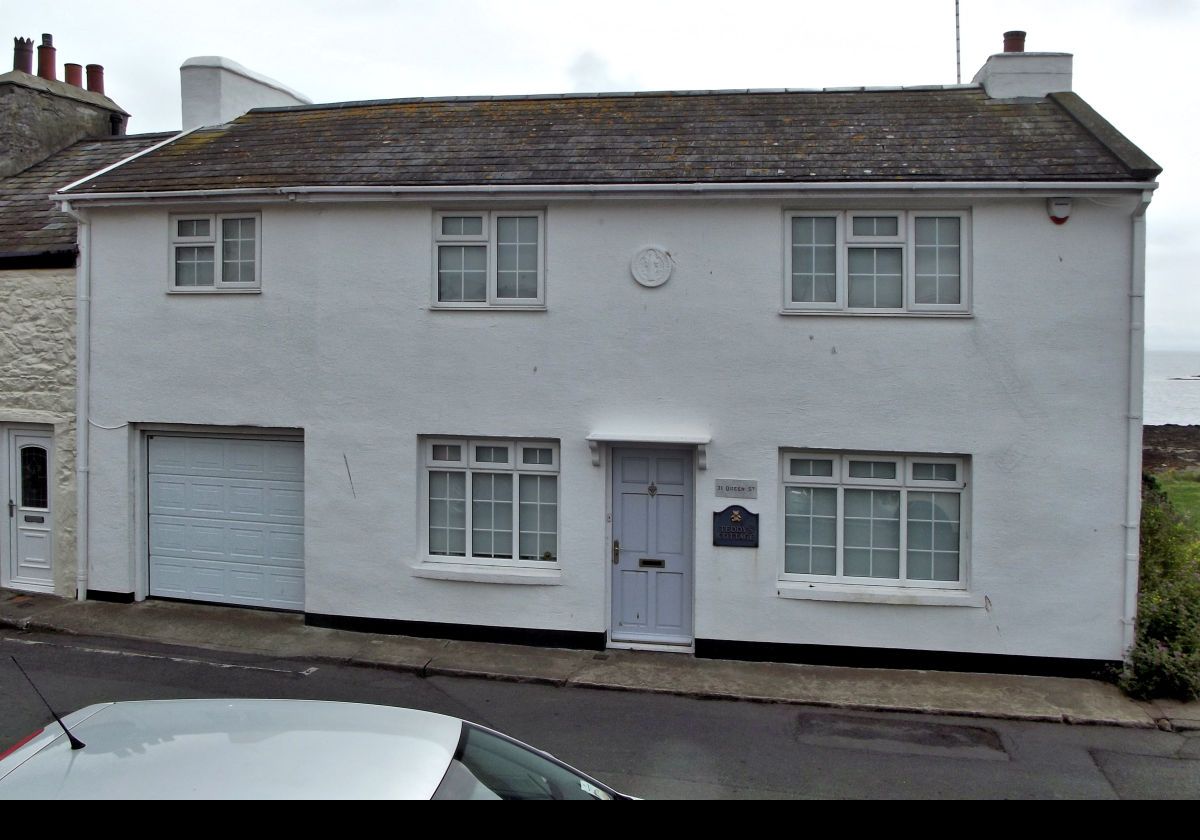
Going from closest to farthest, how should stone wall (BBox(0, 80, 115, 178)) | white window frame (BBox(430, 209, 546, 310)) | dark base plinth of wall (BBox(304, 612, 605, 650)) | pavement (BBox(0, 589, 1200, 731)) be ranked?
pavement (BBox(0, 589, 1200, 731)) → dark base plinth of wall (BBox(304, 612, 605, 650)) → white window frame (BBox(430, 209, 546, 310)) → stone wall (BBox(0, 80, 115, 178))

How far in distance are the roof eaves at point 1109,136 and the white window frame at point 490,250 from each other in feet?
20.4

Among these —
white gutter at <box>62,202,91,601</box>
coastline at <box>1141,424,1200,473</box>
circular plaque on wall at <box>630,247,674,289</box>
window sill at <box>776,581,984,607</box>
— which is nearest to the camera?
window sill at <box>776,581,984,607</box>

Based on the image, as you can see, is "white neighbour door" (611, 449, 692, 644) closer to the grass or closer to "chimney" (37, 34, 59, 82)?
"chimney" (37, 34, 59, 82)

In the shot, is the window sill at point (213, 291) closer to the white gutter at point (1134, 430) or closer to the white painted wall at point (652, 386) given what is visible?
the white painted wall at point (652, 386)

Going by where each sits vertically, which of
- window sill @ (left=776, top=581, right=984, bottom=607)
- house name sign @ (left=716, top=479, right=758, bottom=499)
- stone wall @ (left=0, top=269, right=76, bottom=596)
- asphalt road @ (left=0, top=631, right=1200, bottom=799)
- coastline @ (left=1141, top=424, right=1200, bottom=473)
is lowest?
asphalt road @ (left=0, top=631, right=1200, bottom=799)

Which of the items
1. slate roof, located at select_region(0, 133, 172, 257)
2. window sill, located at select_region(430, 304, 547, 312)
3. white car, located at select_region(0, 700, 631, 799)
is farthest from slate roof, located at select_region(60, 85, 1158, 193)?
white car, located at select_region(0, 700, 631, 799)

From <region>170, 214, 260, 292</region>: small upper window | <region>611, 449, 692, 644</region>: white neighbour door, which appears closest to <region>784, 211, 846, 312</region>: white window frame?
<region>611, 449, 692, 644</region>: white neighbour door

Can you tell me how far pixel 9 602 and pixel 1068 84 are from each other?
14965mm

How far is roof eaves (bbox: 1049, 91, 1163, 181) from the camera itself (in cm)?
891

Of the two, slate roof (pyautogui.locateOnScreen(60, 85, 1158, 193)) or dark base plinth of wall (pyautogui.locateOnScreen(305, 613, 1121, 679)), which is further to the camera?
slate roof (pyautogui.locateOnScreen(60, 85, 1158, 193))

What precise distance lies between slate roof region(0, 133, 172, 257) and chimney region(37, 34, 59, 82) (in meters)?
1.45

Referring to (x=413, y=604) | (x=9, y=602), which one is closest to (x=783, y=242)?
(x=413, y=604)

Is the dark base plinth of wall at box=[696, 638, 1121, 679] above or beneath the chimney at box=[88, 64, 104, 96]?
beneath
